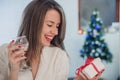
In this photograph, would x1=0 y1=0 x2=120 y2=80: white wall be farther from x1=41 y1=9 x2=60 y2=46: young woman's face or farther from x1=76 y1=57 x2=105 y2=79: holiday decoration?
x1=76 y1=57 x2=105 y2=79: holiday decoration

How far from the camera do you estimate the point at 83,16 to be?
12.7 ft

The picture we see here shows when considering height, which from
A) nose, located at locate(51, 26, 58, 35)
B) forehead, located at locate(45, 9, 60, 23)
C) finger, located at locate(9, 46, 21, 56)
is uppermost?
forehead, located at locate(45, 9, 60, 23)

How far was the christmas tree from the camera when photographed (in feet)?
12.5

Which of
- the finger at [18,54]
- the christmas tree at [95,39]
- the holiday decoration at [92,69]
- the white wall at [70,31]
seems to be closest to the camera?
the finger at [18,54]

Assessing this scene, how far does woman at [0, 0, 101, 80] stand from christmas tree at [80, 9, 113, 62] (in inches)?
94.1

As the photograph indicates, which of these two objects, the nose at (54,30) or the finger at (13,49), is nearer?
the finger at (13,49)

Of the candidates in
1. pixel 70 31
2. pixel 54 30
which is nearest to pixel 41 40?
pixel 54 30

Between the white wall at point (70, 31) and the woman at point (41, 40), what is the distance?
2023mm

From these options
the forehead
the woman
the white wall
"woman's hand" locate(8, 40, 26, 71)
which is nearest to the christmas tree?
the white wall

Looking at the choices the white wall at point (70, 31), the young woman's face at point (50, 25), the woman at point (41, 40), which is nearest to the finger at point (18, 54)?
the woman at point (41, 40)

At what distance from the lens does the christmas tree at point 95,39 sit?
3.80 metres

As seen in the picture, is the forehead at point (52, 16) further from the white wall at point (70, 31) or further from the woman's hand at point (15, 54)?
the white wall at point (70, 31)

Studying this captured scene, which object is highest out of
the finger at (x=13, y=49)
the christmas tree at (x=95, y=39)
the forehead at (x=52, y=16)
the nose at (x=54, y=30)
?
the forehead at (x=52, y=16)

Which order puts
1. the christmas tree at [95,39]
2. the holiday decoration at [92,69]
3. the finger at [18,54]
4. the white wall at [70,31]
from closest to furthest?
the finger at [18,54], the holiday decoration at [92,69], the white wall at [70,31], the christmas tree at [95,39]
